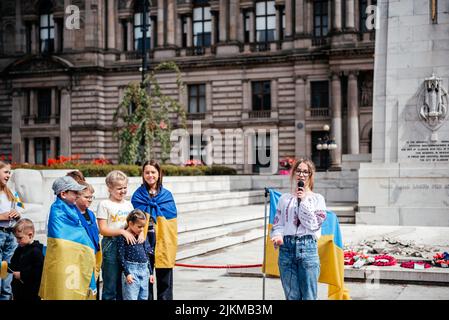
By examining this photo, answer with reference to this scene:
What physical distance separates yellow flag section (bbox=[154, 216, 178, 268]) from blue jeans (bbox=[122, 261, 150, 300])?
0.56 metres

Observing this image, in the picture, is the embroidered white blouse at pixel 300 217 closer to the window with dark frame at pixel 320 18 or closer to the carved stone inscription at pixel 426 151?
the carved stone inscription at pixel 426 151

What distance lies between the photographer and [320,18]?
49688 mm

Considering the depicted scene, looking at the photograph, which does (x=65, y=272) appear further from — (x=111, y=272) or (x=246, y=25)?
(x=246, y=25)

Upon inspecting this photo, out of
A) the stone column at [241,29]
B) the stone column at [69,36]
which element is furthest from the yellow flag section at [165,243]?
the stone column at [69,36]

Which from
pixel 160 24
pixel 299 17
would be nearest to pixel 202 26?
pixel 160 24

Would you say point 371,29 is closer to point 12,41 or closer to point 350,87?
point 350,87

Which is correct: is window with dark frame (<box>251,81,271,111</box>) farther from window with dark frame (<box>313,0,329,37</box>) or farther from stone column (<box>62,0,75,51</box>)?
stone column (<box>62,0,75,51</box>)

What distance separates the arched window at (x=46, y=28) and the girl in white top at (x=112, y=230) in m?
50.9

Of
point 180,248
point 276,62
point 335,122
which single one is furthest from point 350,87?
point 180,248

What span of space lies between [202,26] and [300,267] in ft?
156

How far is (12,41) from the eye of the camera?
186ft

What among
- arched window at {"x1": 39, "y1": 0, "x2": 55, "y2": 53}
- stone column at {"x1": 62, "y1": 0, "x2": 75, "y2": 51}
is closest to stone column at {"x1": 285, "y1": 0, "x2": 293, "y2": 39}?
stone column at {"x1": 62, "y1": 0, "x2": 75, "y2": 51}

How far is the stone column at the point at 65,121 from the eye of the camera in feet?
178
